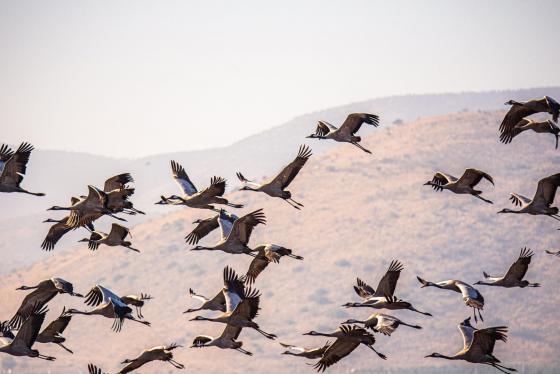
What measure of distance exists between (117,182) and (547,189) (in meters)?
12.5

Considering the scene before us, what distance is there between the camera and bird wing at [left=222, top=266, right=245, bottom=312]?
30406 mm

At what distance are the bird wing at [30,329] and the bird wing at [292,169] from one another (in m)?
7.65

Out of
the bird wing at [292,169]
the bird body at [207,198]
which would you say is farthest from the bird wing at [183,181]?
the bird wing at [292,169]

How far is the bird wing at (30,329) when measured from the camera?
2845cm

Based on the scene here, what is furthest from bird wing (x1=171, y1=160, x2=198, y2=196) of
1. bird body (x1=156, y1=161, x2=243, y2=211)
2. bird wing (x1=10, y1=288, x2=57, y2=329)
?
bird wing (x1=10, y1=288, x2=57, y2=329)

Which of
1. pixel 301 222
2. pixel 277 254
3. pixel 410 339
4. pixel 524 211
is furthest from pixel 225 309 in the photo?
pixel 301 222

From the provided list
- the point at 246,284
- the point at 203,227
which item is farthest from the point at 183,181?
the point at 246,284

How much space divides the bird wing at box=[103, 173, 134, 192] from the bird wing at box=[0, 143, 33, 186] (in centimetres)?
261

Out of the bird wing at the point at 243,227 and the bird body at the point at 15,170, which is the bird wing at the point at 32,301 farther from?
the bird wing at the point at 243,227

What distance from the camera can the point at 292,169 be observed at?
3192 centimetres

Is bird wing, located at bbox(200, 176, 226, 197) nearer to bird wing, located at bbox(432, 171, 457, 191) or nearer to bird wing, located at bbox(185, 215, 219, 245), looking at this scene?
bird wing, located at bbox(185, 215, 219, 245)

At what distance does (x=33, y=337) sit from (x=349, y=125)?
11068 mm

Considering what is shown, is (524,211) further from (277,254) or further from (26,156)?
(26,156)

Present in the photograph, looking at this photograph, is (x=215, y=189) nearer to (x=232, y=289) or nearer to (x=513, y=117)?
(x=232, y=289)
